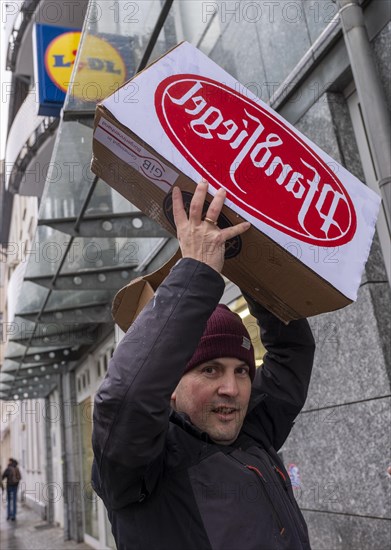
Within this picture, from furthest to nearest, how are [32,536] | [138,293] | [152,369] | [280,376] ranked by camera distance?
[32,536] → [280,376] → [138,293] → [152,369]

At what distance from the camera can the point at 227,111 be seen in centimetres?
165

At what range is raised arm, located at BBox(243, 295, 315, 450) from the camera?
1.89 meters

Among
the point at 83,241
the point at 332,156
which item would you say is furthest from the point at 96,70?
the point at 83,241

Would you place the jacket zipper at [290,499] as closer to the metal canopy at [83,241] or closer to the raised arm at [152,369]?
the raised arm at [152,369]

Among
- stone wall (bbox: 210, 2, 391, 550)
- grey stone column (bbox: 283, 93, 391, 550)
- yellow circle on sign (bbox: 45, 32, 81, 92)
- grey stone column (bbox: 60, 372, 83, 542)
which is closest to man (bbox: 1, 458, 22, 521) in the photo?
grey stone column (bbox: 60, 372, 83, 542)

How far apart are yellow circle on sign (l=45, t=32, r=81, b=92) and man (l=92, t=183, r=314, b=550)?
25.6ft

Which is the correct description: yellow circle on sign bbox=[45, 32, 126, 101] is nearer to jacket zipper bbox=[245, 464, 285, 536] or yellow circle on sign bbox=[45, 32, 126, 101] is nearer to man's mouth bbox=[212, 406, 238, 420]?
man's mouth bbox=[212, 406, 238, 420]

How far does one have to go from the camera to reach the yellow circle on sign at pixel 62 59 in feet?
28.0

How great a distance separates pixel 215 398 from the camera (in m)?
1.60

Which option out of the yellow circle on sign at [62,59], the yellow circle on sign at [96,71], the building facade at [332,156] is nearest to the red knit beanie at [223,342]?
the building facade at [332,156]

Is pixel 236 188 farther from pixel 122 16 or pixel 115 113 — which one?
pixel 122 16

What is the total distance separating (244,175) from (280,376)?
750 millimetres

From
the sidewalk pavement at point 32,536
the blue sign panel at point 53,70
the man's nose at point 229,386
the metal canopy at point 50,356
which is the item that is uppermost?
the blue sign panel at point 53,70

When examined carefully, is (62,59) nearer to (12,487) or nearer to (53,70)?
(53,70)
